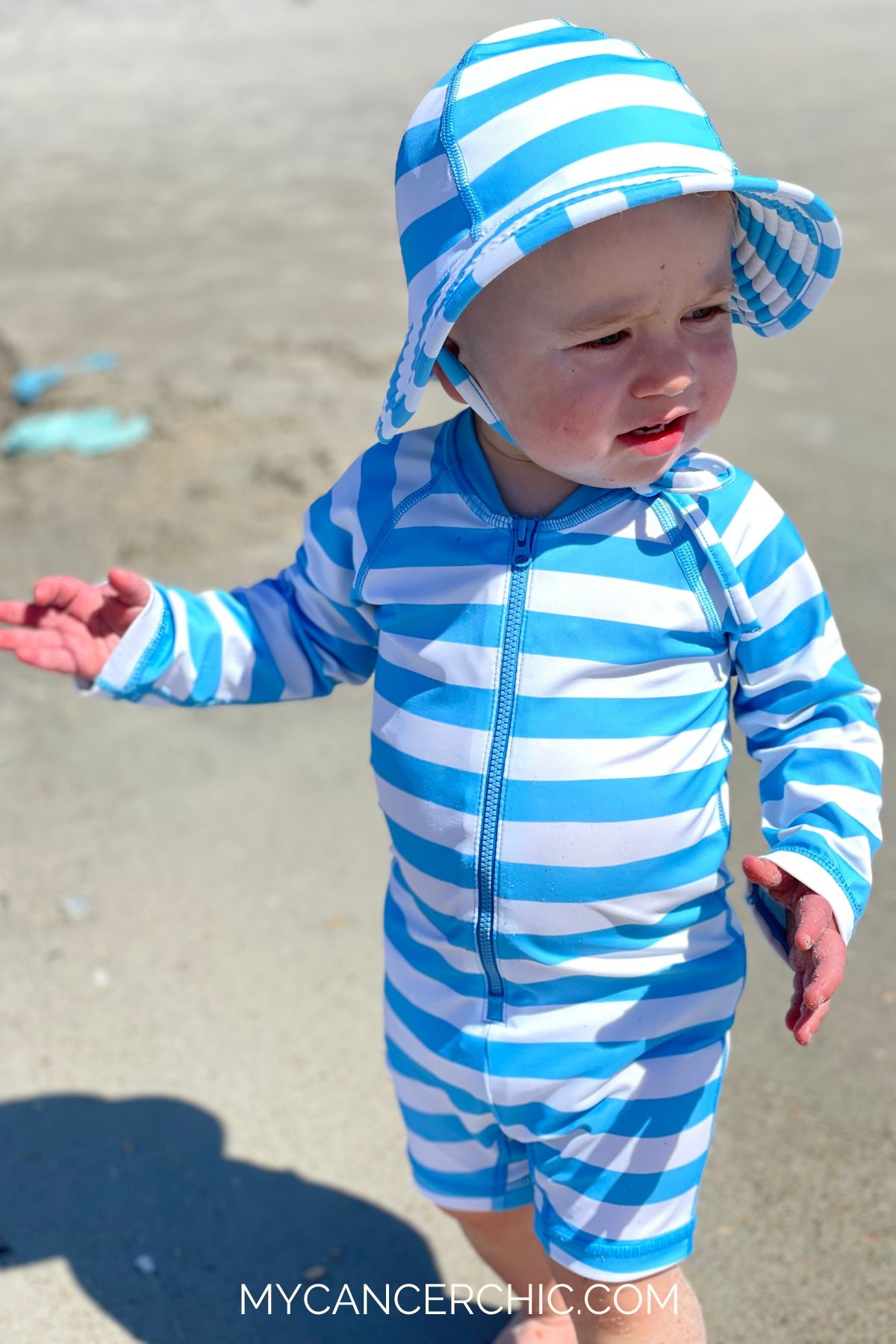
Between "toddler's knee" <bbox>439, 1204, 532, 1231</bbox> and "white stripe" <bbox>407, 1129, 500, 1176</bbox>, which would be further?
"toddler's knee" <bbox>439, 1204, 532, 1231</bbox>

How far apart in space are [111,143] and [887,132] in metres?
4.85

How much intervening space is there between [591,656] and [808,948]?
36cm

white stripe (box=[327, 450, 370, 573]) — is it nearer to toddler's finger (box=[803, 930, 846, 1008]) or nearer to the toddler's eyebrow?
the toddler's eyebrow

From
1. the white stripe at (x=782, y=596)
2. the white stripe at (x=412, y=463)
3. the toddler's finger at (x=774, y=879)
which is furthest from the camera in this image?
the white stripe at (x=412, y=463)

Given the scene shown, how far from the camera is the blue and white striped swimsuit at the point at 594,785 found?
1450mm

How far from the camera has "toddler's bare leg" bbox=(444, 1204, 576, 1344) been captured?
5.87 feet

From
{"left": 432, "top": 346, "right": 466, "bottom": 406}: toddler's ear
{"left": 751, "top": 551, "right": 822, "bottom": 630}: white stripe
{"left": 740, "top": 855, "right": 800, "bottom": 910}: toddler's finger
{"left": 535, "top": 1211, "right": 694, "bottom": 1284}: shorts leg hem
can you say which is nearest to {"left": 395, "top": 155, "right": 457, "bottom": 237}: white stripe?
{"left": 432, "top": 346, "right": 466, "bottom": 406}: toddler's ear

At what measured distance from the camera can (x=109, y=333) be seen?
214 inches

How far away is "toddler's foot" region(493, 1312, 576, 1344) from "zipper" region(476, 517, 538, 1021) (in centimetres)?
70

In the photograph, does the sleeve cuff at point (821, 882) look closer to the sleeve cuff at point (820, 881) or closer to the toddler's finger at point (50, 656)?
the sleeve cuff at point (820, 881)

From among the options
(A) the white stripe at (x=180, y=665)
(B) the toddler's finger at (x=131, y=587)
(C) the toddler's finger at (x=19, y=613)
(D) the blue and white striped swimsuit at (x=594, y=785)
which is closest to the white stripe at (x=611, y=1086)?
(D) the blue and white striped swimsuit at (x=594, y=785)

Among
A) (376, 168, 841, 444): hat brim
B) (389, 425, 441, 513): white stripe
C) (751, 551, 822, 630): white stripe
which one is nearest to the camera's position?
(376, 168, 841, 444): hat brim

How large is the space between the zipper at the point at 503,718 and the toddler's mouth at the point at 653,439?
14 cm

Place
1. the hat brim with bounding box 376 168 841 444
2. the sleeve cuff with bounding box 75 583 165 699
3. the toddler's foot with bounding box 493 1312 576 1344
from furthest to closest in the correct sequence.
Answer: the toddler's foot with bounding box 493 1312 576 1344 < the sleeve cuff with bounding box 75 583 165 699 < the hat brim with bounding box 376 168 841 444
